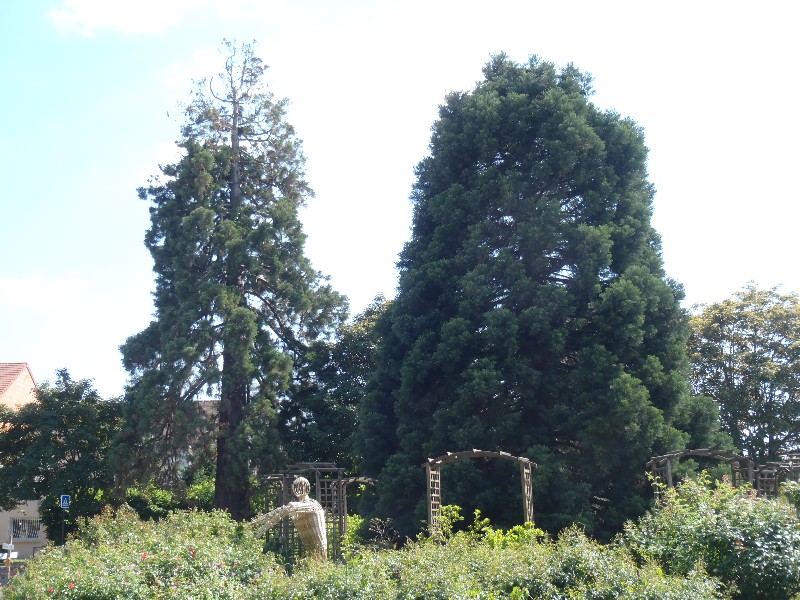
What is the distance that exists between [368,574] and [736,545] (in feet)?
11.6

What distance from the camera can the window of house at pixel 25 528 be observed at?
3381cm

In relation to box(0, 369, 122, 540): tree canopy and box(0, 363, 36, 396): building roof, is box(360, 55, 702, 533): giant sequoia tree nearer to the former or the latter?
box(0, 369, 122, 540): tree canopy

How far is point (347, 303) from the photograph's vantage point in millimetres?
24906

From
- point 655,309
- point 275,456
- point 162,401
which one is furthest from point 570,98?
point 162,401

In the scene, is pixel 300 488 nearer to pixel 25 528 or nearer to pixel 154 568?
pixel 154 568

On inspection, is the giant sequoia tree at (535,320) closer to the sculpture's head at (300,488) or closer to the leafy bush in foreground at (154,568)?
the sculpture's head at (300,488)

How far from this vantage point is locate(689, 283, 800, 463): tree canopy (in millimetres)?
21656

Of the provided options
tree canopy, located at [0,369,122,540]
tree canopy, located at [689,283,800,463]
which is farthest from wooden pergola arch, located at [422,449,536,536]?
tree canopy, located at [0,369,122,540]

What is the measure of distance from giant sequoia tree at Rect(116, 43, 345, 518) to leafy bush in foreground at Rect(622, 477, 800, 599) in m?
14.5

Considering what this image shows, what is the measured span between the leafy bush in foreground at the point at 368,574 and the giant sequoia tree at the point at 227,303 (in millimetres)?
10540

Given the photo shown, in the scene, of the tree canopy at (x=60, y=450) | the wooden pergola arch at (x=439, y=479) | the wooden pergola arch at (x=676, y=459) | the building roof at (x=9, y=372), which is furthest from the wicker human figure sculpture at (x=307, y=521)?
the building roof at (x=9, y=372)

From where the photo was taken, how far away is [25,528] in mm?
34188

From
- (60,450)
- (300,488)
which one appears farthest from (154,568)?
(60,450)

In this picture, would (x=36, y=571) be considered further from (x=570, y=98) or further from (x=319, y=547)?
(x=570, y=98)
